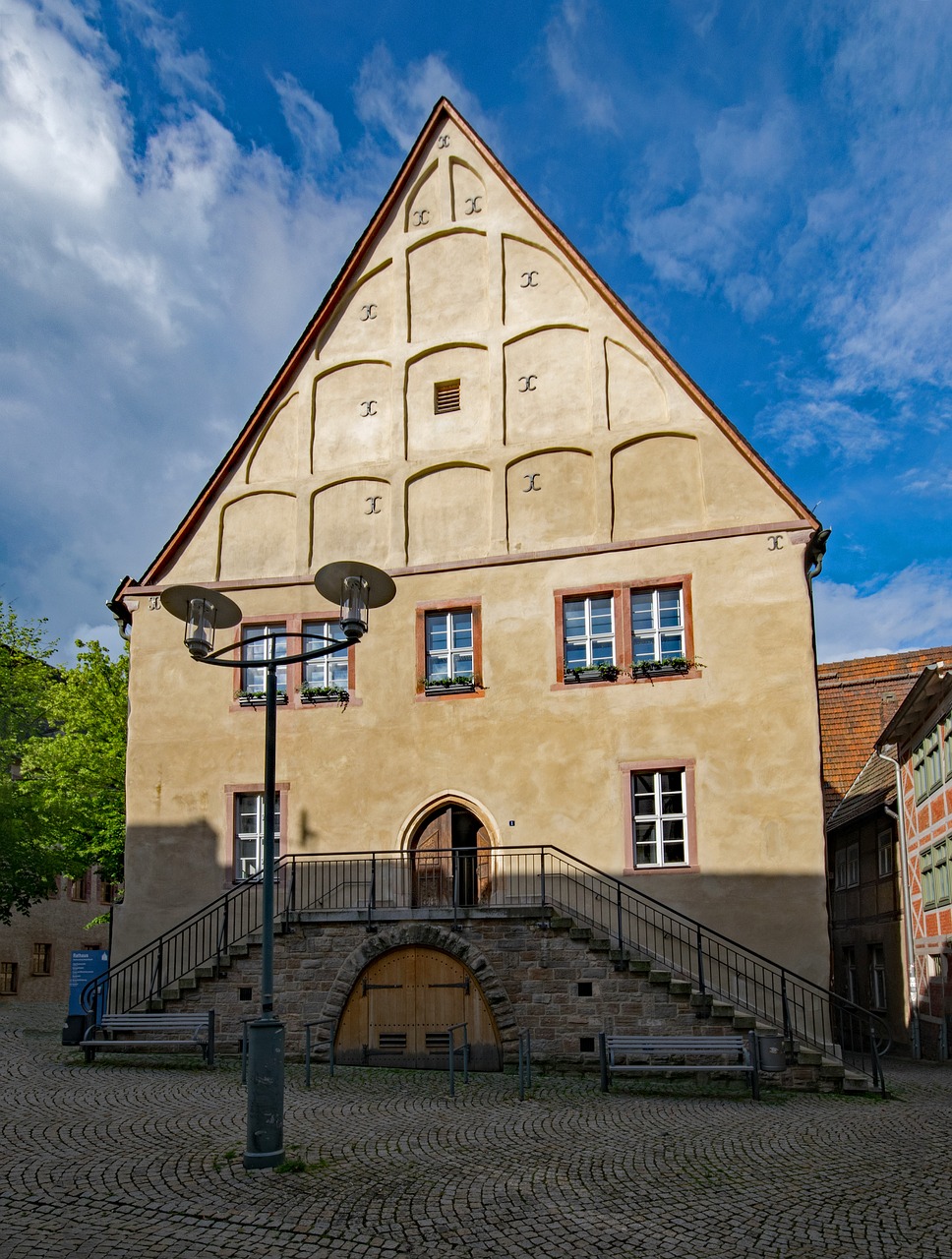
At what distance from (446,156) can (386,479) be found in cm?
673

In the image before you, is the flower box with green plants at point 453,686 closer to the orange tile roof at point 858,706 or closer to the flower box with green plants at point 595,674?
the flower box with green plants at point 595,674

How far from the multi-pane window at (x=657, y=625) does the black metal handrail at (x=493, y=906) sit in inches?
141

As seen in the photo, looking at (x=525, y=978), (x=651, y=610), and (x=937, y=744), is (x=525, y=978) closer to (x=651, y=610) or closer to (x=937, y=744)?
(x=651, y=610)

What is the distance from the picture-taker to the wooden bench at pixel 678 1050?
46.9 ft

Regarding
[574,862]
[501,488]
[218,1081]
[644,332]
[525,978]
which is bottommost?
[218,1081]

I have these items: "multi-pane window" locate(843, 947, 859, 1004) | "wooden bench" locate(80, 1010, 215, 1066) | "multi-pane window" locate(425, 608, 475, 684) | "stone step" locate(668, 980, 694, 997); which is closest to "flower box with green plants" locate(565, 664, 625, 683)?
"multi-pane window" locate(425, 608, 475, 684)

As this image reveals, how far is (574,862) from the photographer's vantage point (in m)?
18.3

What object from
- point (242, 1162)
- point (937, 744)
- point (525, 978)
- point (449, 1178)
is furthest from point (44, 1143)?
point (937, 744)

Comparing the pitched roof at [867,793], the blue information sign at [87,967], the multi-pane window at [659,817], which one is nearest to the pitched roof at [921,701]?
the pitched roof at [867,793]

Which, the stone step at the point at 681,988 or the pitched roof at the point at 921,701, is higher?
the pitched roof at the point at 921,701

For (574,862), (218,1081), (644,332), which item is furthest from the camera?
(644,332)

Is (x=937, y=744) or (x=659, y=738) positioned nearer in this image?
(x=659, y=738)

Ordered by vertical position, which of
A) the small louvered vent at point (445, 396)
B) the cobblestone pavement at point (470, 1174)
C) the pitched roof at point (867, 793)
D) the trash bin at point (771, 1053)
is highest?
the small louvered vent at point (445, 396)

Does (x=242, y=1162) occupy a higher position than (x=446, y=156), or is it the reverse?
(x=446, y=156)
